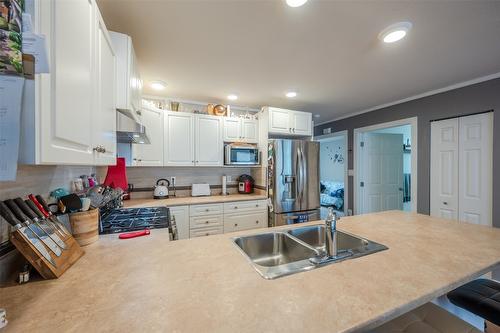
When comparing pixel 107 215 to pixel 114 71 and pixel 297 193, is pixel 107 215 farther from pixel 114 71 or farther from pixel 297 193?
pixel 297 193

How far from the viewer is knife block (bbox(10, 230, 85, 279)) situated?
0.69 metres

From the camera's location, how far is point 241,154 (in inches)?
124

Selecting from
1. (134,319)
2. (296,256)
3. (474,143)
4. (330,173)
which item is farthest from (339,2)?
(330,173)

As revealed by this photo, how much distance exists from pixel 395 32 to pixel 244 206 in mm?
2474

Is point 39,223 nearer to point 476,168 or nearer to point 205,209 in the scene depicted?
point 205,209

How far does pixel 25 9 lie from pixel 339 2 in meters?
1.54

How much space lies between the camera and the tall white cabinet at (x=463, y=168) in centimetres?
240

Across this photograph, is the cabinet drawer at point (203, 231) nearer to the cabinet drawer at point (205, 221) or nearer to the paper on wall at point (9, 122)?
the cabinet drawer at point (205, 221)

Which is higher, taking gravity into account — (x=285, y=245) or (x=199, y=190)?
(x=199, y=190)

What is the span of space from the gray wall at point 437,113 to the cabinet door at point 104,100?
386 centimetres

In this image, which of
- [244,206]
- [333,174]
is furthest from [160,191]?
[333,174]

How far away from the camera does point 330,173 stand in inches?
250

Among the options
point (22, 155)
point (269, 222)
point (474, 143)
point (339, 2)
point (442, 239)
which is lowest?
point (269, 222)

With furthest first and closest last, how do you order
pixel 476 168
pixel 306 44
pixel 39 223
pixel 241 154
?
1. pixel 241 154
2. pixel 476 168
3. pixel 306 44
4. pixel 39 223
